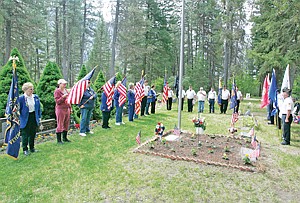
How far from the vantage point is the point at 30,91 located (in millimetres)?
5480

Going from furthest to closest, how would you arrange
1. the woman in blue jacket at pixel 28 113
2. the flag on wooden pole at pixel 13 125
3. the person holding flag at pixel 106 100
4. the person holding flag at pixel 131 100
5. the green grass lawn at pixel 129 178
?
the person holding flag at pixel 131 100 < the person holding flag at pixel 106 100 < the woman in blue jacket at pixel 28 113 < the flag on wooden pole at pixel 13 125 < the green grass lawn at pixel 129 178

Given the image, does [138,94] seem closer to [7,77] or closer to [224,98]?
[7,77]

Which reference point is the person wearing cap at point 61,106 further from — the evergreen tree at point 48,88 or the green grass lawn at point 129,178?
the evergreen tree at point 48,88

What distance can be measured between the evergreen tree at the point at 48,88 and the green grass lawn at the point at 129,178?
2.99 m

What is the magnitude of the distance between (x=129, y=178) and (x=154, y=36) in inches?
967

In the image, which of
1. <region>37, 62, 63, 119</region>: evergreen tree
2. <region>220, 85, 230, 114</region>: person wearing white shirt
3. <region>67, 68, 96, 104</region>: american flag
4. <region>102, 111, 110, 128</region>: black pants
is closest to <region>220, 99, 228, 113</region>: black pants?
<region>220, 85, 230, 114</region>: person wearing white shirt

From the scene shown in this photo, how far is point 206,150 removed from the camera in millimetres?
6254

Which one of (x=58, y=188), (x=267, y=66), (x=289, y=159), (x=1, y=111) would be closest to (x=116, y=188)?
(x=58, y=188)

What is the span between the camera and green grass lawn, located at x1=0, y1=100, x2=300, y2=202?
386 centimetres

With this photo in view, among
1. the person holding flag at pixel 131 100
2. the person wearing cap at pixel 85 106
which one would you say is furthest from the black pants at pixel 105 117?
the person holding flag at pixel 131 100

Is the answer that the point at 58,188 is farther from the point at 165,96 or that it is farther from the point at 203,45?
the point at 203,45

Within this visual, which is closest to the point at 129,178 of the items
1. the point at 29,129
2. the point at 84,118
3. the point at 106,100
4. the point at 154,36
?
the point at 29,129

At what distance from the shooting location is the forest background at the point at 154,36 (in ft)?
52.5

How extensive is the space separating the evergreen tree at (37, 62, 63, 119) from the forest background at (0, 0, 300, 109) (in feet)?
17.5
